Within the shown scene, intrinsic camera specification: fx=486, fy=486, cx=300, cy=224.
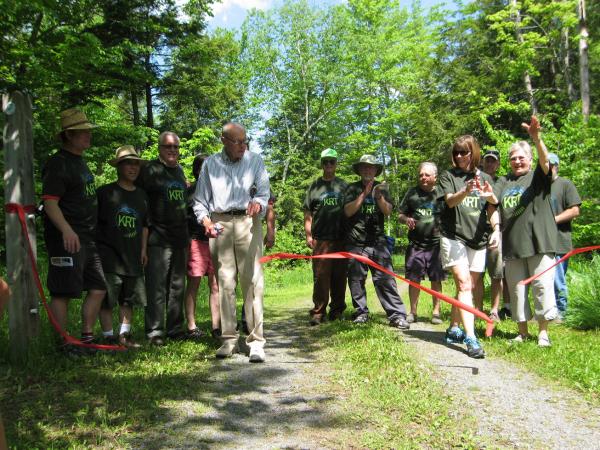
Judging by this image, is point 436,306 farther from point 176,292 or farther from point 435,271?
point 176,292

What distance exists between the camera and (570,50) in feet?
76.1

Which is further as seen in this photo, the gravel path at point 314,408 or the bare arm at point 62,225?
the bare arm at point 62,225

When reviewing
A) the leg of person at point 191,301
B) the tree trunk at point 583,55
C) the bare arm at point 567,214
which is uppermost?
the tree trunk at point 583,55

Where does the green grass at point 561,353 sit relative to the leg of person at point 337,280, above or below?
below

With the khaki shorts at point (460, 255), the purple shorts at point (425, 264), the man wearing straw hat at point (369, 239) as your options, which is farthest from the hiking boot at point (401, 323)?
the khaki shorts at point (460, 255)

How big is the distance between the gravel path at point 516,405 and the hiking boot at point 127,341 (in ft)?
9.47

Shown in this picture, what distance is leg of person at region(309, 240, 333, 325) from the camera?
6.62m

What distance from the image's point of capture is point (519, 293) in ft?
16.7

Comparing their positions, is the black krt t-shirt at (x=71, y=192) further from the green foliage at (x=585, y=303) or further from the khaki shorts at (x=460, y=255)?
the green foliage at (x=585, y=303)

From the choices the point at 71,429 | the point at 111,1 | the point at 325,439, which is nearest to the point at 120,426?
the point at 71,429

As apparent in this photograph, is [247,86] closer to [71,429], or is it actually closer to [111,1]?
[111,1]

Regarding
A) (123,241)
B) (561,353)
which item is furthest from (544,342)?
(123,241)

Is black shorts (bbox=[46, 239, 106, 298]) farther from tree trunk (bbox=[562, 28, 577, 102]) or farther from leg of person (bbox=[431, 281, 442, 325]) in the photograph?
tree trunk (bbox=[562, 28, 577, 102])

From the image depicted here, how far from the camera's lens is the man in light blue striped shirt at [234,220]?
4703 mm
